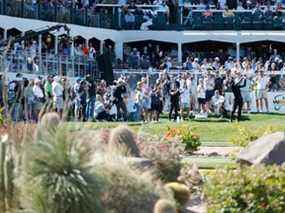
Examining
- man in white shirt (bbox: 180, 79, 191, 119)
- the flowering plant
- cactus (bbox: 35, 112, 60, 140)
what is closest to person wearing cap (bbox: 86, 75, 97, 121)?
man in white shirt (bbox: 180, 79, 191, 119)

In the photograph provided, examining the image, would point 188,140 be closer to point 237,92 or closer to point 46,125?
point 46,125

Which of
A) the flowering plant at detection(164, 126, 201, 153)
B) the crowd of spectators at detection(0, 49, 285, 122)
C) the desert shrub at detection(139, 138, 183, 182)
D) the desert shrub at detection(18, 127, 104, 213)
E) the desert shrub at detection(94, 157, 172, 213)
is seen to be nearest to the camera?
the desert shrub at detection(18, 127, 104, 213)

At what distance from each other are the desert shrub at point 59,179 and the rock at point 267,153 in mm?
3698

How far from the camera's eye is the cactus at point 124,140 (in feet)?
35.9

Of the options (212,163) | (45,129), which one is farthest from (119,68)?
(45,129)

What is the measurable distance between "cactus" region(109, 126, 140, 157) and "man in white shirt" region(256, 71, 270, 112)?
79.6 ft

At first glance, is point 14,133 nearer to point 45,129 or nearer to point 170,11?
point 45,129

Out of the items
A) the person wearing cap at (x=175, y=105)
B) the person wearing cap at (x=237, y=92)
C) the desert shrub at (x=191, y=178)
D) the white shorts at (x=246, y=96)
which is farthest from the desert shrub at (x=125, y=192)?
the white shorts at (x=246, y=96)

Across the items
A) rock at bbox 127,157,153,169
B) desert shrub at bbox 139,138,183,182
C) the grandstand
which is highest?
the grandstand

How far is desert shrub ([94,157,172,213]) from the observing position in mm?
9594

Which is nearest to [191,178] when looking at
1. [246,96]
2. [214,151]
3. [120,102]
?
[214,151]

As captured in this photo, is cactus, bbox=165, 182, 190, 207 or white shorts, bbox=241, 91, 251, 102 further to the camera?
white shorts, bbox=241, 91, 251, 102

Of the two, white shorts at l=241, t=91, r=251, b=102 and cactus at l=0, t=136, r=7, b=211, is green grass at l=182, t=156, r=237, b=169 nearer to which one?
cactus at l=0, t=136, r=7, b=211

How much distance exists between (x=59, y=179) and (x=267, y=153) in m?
4.21
